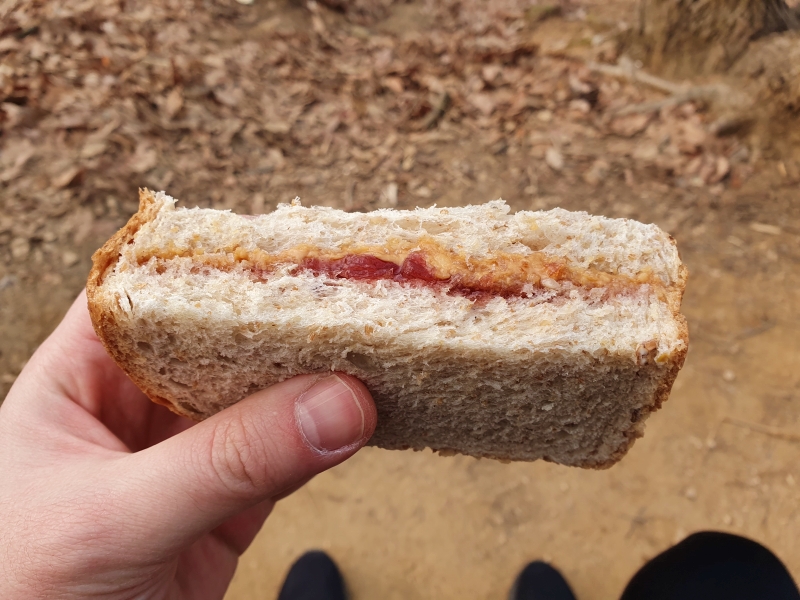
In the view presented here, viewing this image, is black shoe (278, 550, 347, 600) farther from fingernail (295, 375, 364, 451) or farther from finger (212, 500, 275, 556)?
fingernail (295, 375, 364, 451)

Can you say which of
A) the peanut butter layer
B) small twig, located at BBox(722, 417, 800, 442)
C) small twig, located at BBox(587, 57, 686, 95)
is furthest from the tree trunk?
the peanut butter layer

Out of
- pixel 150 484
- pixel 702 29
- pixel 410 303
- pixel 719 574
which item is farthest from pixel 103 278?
pixel 702 29

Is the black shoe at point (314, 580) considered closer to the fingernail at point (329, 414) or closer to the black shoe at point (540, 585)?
the black shoe at point (540, 585)

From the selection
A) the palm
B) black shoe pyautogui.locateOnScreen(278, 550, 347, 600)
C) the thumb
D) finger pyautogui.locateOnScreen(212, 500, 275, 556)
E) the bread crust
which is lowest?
black shoe pyautogui.locateOnScreen(278, 550, 347, 600)

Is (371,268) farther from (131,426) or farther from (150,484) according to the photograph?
(131,426)

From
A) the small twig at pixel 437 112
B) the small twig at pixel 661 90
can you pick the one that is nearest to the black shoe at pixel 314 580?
the small twig at pixel 437 112
